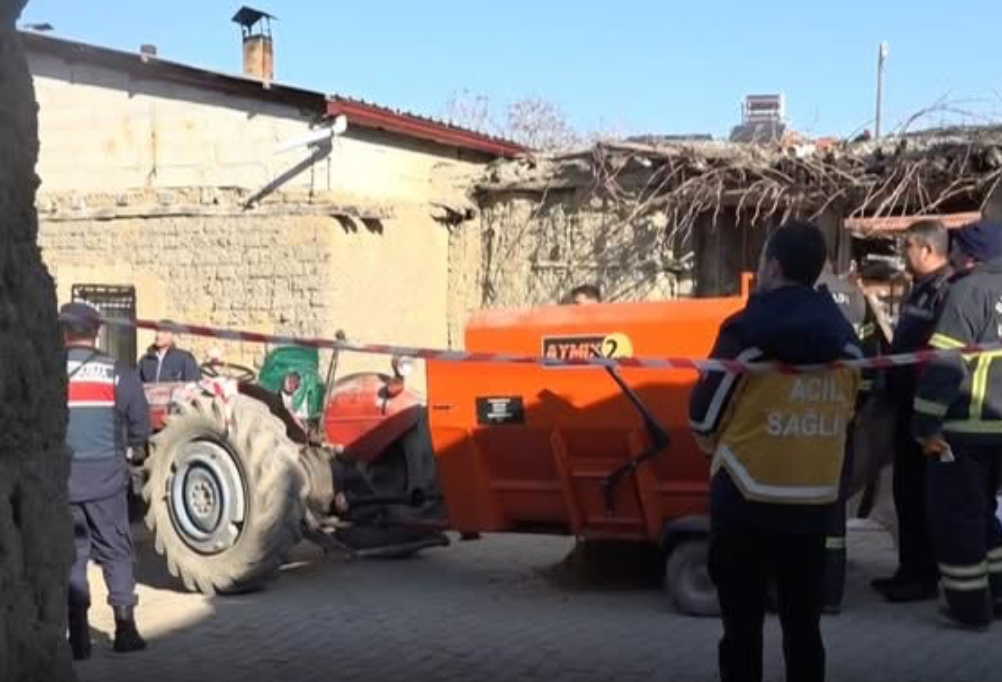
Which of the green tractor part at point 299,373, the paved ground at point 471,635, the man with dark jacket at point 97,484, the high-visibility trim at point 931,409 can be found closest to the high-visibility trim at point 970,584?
the paved ground at point 471,635

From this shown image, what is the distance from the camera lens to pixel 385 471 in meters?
9.12

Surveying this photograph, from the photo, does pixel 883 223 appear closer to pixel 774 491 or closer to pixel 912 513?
pixel 912 513

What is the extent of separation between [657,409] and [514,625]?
137 cm

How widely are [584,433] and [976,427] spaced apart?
2018 mm

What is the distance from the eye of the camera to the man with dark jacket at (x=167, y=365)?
12.6 m

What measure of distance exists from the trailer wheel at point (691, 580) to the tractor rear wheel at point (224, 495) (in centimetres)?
229

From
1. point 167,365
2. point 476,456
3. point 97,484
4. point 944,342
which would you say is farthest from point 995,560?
point 167,365

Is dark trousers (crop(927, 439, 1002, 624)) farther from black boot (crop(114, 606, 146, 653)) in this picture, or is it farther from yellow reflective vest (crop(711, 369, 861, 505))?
black boot (crop(114, 606, 146, 653))

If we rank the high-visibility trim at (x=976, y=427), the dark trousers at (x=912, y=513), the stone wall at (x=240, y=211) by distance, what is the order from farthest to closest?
the stone wall at (x=240, y=211) → the dark trousers at (x=912, y=513) → the high-visibility trim at (x=976, y=427)

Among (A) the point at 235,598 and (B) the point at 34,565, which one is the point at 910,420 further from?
(B) the point at 34,565

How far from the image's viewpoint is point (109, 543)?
22.2 feet

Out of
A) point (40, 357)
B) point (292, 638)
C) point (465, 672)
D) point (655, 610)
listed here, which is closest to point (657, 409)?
point (655, 610)

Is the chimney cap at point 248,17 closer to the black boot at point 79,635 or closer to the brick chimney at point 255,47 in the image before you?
the brick chimney at point 255,47

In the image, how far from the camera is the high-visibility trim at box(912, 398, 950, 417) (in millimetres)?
6738
